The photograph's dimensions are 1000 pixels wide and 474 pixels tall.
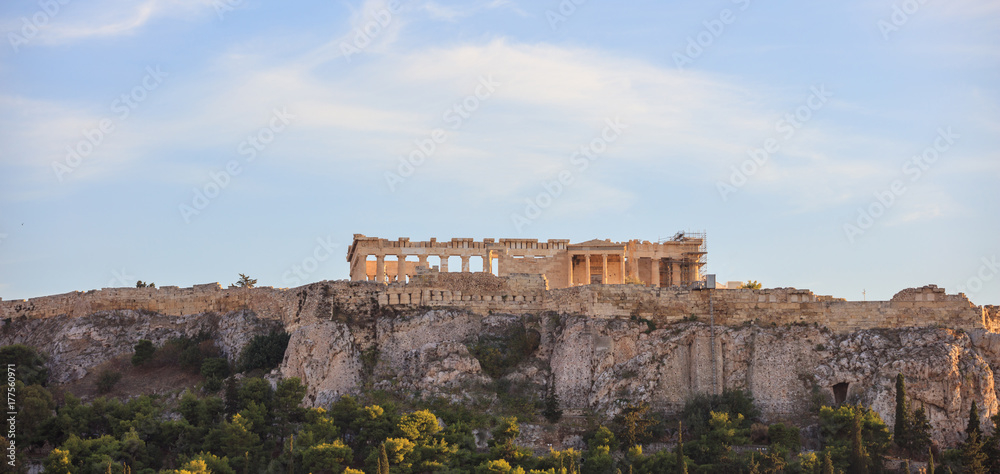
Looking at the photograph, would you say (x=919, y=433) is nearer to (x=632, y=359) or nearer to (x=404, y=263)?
(x=632, y=359)

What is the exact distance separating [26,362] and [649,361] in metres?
24.7

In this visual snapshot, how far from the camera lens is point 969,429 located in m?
48.1

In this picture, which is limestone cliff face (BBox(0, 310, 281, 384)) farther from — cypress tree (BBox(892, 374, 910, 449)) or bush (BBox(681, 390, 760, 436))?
cypress tree (BBox(892, 374, 910, 449))

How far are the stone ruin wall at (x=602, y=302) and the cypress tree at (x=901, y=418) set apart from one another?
12.5 feet

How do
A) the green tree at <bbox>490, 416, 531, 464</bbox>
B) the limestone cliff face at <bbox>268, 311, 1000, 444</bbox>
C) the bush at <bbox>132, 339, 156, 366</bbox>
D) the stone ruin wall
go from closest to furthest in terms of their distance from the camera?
the green tree at <bbox>490, 416, 531, 464</bbox>, the limestone cliff face at <bbox>268, 311, 1000, 444</bbox>, the stone ruin wall, the bush at <bbox>132, 339, 156, 366</bbox>

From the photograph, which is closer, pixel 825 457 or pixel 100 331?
pixel 825 457

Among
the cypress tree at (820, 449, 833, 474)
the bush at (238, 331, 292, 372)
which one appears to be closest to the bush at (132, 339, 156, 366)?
the bush at (238, 331, 292, 372)

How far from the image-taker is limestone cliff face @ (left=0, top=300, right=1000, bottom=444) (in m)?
49.7

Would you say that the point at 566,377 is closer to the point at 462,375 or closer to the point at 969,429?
the point at 462,375

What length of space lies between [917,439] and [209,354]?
26.9 meters

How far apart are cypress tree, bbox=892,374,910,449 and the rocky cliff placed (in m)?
0.78

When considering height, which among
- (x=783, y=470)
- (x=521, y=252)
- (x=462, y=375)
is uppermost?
(x=521, y=252)

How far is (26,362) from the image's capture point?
57594 mm

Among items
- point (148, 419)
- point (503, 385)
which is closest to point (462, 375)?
point (503, 385)
